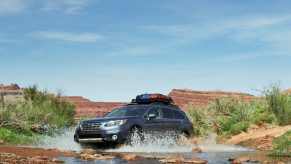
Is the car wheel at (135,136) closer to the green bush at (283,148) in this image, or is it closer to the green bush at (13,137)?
the green bush at (283,148)

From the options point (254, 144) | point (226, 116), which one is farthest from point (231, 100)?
point (254, 144)

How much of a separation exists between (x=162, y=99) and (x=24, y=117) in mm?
8175

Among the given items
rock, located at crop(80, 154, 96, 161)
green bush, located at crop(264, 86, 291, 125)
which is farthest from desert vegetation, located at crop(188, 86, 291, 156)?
rock, located at crop(80, 154, 96, 161)

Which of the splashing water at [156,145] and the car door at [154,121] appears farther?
the car door at [154,121]

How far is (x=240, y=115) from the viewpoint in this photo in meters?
32.3

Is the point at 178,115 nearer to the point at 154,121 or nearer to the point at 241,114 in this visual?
the point at 154,121

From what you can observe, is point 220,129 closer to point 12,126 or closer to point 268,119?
point 268,119

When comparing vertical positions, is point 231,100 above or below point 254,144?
above

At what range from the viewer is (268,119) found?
31.3 metres

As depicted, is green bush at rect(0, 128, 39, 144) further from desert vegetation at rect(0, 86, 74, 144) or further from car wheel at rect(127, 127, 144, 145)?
car wheel at rect(127, 127, 144, 145)

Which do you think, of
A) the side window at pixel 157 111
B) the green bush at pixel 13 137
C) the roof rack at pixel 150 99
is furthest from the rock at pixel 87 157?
the green bush at pixel 13 137

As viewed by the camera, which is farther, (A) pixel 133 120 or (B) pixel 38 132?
(B) pixel 38 132

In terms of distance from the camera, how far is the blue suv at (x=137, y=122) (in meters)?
19.6

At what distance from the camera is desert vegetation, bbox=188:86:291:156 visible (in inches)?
1209
